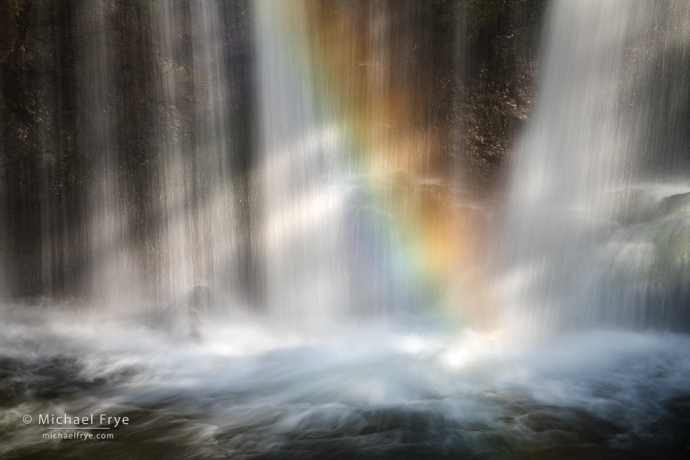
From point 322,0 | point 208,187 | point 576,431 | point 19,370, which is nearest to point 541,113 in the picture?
point 322,0

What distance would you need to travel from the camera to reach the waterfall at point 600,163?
8930mm

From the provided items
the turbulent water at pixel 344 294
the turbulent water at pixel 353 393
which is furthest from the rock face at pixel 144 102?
the turbulent water at pixel 353 393

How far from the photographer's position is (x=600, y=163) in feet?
31.7

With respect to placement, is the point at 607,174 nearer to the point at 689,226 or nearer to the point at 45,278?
the point at 689,226

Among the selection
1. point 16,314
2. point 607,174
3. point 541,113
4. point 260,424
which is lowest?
point 260,424

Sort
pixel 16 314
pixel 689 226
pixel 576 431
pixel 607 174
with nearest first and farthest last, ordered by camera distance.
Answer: pixel 576 431
pixel 689 226
pixel 607 174
pixel 16 314

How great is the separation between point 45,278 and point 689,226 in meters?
11.5

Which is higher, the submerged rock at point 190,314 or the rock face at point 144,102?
the rock face at point 144,102

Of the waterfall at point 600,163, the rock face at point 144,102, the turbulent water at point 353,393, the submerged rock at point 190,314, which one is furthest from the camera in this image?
the rock face at point 144,102

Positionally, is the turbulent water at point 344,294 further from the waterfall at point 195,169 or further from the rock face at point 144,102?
the rock face at point 144,102

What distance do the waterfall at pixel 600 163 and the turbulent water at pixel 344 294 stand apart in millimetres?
33

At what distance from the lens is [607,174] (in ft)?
31.6

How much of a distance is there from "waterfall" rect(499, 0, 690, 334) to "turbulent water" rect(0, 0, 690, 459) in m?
0.03

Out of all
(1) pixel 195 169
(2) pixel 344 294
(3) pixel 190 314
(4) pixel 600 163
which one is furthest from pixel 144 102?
(4) pixel 600 163
